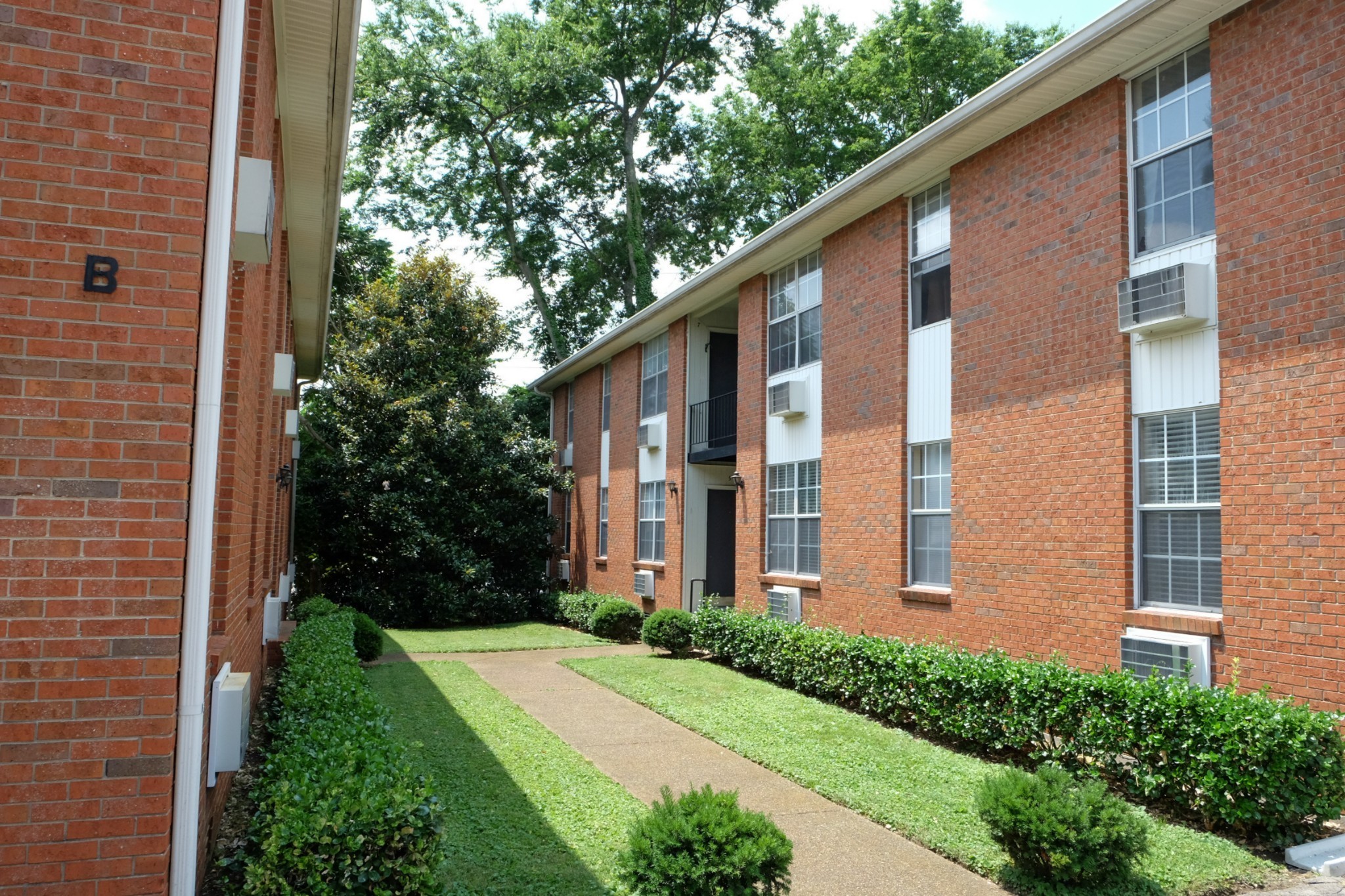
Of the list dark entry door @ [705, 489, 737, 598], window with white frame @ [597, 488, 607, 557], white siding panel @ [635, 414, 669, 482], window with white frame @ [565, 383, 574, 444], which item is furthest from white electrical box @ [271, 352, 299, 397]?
window with white frame @ [565, 383, 574, 444]

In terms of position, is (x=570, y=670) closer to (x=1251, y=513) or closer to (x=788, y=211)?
(x=1251, y=513)

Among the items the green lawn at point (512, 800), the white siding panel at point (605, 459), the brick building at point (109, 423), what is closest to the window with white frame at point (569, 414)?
the white siding panel at point (605, 459)

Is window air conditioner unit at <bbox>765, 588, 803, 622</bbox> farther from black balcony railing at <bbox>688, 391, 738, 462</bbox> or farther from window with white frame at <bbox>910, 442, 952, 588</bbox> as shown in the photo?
black balcony railing at <bbox>688, 391, 738, 462</bbox>

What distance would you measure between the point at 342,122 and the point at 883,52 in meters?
23.1

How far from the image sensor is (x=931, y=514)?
432 inches

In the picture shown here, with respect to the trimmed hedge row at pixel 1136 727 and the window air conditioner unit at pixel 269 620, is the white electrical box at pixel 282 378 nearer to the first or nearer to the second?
the window air conditioner unit at pixel 269 620

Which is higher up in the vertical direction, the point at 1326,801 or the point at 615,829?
the point at 1326,801

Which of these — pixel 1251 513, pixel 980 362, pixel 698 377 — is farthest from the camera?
pixel 698 377

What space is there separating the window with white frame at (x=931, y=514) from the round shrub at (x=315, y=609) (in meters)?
8.03

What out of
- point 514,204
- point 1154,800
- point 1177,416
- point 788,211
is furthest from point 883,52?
point 1154,800

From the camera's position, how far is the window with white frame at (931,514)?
1071cm

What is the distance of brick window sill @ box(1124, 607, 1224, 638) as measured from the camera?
24.5 ft

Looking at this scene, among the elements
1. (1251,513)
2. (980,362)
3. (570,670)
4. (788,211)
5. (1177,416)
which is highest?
(788,211)

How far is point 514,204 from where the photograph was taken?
33094 millimetres
